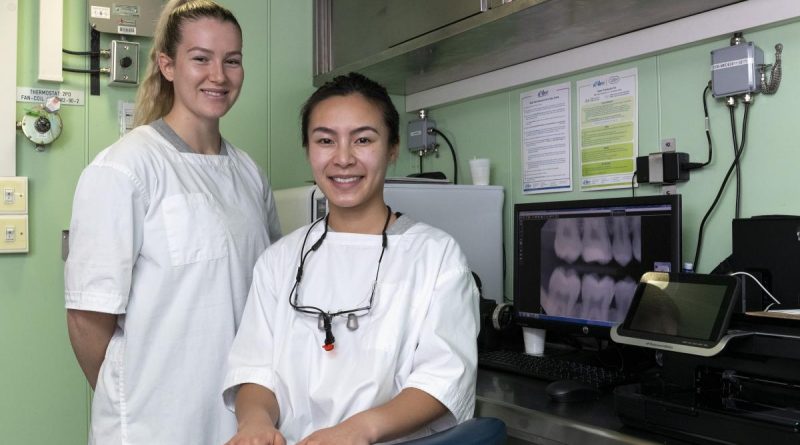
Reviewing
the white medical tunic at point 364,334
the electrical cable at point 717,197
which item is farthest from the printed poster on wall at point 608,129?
the white medical tunic at point 364,334

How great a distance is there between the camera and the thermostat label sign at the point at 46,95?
2268 mm

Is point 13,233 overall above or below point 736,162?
below

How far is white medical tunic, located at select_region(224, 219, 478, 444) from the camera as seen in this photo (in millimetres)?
1164

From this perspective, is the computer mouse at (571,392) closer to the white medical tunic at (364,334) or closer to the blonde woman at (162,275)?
the white medical tunic at (364,334)

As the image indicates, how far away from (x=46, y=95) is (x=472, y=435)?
2017 mm

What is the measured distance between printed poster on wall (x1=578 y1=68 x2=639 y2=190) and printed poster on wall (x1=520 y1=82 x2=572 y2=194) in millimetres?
57

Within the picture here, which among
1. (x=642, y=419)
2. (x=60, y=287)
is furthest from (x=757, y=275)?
(x=60, y=287)

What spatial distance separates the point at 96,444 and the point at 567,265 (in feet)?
3.86

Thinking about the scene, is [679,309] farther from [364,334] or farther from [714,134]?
[714,134]

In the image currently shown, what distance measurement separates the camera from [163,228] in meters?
1.41

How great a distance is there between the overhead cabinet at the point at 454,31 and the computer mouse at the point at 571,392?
3.03ft

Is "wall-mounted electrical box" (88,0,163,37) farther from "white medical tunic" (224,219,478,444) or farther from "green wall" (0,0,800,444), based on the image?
"white medical tunic" (224,219,478,444)

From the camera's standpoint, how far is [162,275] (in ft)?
4.61

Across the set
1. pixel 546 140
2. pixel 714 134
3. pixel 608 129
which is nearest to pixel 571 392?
pixel 714 134
